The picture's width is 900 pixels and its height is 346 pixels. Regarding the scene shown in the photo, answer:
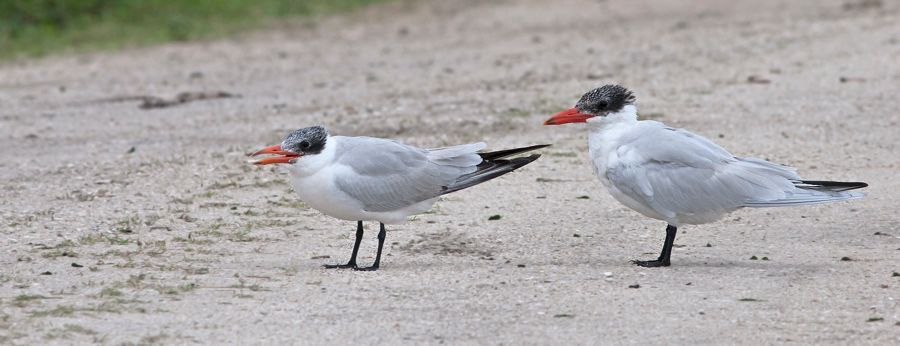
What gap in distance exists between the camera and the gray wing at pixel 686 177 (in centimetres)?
651

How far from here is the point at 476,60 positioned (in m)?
14.2

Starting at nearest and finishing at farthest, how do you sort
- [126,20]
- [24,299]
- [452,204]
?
[24,299] < [452,204] < [126,20]

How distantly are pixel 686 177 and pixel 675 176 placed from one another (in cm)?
5

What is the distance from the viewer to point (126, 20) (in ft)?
57.2

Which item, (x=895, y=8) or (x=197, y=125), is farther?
(x=895, y=8)

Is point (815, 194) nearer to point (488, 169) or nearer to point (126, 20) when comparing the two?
point (488, 169)

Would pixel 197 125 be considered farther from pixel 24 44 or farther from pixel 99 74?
pixel 24 44

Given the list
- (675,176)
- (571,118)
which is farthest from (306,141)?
(675,176)

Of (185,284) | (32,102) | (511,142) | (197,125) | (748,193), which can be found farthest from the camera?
(32,102)

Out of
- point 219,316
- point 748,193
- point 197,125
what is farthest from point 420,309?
point 197,125

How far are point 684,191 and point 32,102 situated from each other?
25.3 feet

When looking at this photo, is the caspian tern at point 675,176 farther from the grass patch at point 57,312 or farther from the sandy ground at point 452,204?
the grass patch at point 57,312

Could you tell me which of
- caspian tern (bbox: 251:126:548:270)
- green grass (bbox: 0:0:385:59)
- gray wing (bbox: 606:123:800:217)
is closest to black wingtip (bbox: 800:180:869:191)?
gray wing (bbox: 606:123:800:217)

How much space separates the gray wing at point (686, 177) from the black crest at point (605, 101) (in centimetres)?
19
